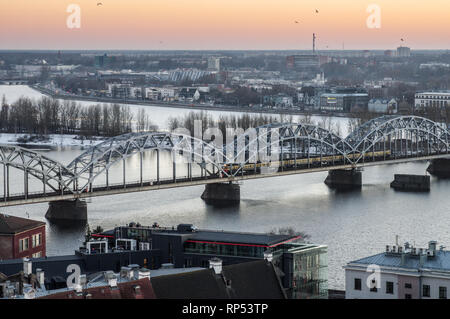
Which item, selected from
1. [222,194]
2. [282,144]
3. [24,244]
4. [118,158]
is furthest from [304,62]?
[24,244]

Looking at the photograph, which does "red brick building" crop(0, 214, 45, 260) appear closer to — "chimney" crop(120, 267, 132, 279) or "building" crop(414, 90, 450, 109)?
"chimney" crop(120, 267, 132, 279)

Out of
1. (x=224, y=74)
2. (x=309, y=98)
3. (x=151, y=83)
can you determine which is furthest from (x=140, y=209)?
(x=224, y=74)

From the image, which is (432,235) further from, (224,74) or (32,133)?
Answer: (224,74)

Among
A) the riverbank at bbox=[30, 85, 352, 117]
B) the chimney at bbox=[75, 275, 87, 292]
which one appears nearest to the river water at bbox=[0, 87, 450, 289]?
the chimney at bbox=[75, 275, 87, 292]

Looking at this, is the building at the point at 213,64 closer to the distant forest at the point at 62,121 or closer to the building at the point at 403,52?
the building at the point at 403,52

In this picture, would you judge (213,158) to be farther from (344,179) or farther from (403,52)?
(403,52)
